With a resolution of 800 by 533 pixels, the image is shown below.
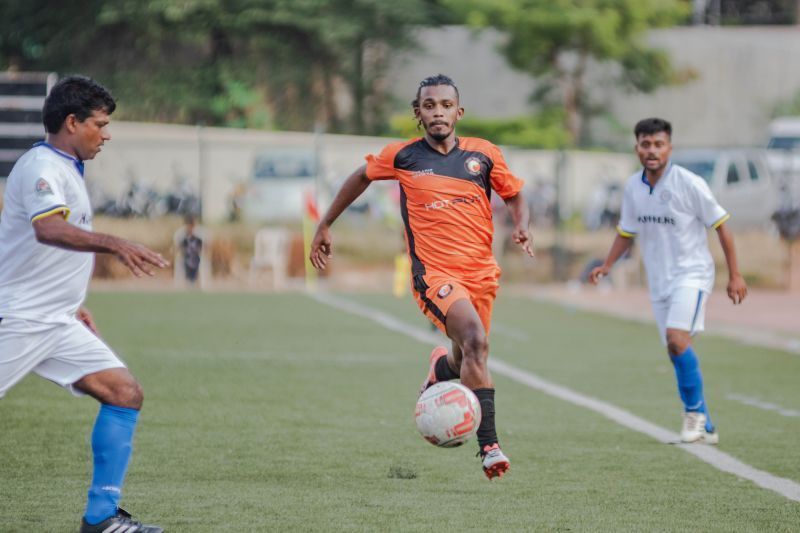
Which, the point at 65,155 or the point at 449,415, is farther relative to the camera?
the point at 449,415

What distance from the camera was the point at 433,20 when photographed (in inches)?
1742

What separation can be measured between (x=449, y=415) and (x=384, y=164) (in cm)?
170

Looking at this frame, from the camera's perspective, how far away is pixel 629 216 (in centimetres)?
980

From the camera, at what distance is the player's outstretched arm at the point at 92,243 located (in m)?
5.68

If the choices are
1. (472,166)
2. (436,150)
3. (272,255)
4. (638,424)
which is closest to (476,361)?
(472,166)

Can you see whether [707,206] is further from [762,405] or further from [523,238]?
[762,405]

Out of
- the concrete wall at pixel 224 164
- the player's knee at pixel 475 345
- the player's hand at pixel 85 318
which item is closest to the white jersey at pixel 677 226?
the player's knee at pixel 475 345

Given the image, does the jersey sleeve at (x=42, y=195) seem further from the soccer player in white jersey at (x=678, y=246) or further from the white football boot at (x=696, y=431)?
the white football boot at (x=696, y=431)

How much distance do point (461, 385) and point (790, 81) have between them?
40.0m

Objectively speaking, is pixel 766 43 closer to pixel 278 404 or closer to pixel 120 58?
pixel 120 58

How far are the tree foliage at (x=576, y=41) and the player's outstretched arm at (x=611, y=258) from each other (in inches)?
1212

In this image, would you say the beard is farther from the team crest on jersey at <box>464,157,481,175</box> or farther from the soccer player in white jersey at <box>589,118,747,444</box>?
the soccer player in white jersey at <box>589,118,747,444</box>

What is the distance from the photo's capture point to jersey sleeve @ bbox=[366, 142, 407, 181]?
311 inches

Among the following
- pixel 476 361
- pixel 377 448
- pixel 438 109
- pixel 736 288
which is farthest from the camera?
pixel 736 288
